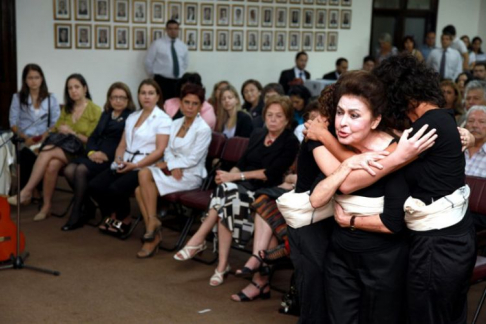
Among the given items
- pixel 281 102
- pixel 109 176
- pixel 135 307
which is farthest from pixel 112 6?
pixel 135 307

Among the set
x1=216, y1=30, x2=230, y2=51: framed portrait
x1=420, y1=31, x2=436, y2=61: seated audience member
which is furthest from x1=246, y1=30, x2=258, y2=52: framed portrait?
x1=420, y1=31, x2=436, y2=61: seated audience member

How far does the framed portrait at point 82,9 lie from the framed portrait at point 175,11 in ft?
4.41

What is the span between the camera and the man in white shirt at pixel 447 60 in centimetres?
1235

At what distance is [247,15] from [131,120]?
246 inches

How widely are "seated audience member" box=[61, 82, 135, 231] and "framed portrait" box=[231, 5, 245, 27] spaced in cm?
570

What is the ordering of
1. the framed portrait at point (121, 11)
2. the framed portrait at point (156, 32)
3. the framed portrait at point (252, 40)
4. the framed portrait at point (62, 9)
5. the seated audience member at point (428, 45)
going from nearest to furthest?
the framed portrait at point (62, 9)
the framed portrait at point (121, 11)
the framed portrait at point (156, 32)
the framed portrait at point (252, 40)
the seated audience member at point (428, 45)

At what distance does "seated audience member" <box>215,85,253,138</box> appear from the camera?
6.70 m

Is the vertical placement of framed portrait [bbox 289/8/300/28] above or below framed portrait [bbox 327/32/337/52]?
above

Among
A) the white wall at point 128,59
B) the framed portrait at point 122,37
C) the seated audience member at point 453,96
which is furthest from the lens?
the framed portrait at point 122,37

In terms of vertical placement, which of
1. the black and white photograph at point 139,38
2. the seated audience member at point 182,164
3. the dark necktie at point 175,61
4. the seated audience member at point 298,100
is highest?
the black and white photograph at point 139,38

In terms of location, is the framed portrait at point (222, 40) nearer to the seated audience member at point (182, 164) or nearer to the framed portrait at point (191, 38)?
the framed portrait at point (191, 38)

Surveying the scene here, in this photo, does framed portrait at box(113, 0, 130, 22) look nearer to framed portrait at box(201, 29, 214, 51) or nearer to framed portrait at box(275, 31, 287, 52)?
framed portrait at box(201, 29, 214, 51)

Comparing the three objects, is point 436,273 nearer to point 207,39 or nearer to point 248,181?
point 248,181

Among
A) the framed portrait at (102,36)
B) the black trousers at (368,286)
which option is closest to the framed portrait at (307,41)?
the framed portrait at (102,36)
